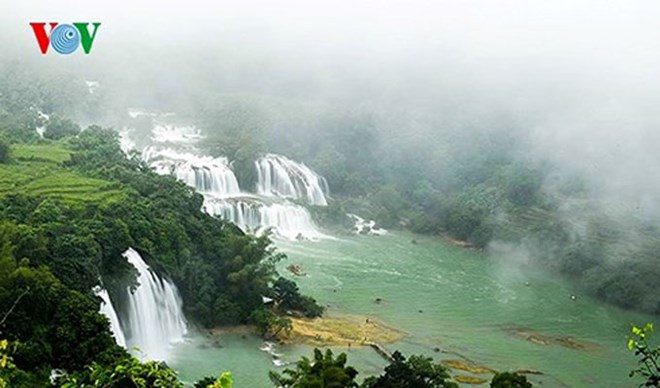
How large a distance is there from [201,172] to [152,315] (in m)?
17.6

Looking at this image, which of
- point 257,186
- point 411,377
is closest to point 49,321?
point 411,377

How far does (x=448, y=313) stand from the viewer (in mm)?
26969

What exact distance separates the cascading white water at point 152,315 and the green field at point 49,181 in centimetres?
311

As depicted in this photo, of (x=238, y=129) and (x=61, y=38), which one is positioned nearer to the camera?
(x=61, y=38)

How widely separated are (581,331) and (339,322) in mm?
9061

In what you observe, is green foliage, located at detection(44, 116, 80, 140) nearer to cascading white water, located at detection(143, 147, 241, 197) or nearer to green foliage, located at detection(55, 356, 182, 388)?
cascading white water, located at detection(143, 147, 241, 197)

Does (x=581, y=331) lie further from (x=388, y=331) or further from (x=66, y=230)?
(x=66, y=230)

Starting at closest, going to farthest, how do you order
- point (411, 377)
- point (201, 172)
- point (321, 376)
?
1. point (321, 376)
2. point (411, 377)
3. point (201, 172)

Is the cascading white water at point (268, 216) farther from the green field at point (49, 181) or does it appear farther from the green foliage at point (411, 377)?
the green foliage at point (411, 377)

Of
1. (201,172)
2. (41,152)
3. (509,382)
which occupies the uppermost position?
(201,172)

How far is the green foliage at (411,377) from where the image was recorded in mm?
16453

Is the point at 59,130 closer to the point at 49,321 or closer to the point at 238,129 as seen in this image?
the point at 238,129

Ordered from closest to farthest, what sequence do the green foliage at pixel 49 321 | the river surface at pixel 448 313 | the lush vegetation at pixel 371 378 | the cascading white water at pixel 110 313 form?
the green foliage at pixel 49 321
the lush vegetation at pixel 371 378
the cascading white water at pixel 110 313
the river surface at pixel 448 313

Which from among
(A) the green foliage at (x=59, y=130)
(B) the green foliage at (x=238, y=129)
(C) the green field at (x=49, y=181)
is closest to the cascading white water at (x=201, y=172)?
(B) the green foliage at (x=238, y=129)
